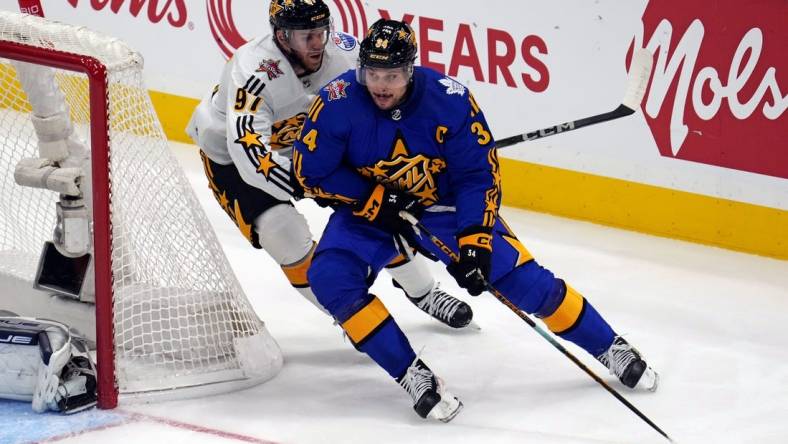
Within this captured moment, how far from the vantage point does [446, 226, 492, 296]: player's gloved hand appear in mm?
3291

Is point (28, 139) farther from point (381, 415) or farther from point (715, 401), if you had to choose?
point (715, 401)

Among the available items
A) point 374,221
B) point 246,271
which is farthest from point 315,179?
point 246,271

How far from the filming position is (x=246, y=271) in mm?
4582

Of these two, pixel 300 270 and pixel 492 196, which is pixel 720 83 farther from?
pixel 300 270

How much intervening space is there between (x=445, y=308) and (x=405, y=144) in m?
0.83

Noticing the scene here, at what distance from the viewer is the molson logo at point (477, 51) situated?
4.98 metres

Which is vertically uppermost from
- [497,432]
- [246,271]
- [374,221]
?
[374,221]

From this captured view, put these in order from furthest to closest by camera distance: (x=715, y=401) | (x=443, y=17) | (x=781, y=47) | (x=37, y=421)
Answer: (x=443, y=17)
(x=781, y=47)
(x=715, y=401)
(x=37, y=421)

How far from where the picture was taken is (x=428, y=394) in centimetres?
332

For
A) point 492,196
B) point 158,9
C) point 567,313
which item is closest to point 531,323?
point 567,313

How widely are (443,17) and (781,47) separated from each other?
1.32 m

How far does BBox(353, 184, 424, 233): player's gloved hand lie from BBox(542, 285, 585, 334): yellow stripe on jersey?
491 mm

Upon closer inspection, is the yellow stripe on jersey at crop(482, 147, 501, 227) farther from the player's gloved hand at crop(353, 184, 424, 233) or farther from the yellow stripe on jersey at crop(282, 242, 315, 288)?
the yellow stripe on jersey at crop(282, 242, 315, 288)

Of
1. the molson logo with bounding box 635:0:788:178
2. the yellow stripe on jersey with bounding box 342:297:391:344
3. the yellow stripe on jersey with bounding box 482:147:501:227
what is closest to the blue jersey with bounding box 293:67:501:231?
the yellow stripe on jersey with bounding box 482:147:501:227
